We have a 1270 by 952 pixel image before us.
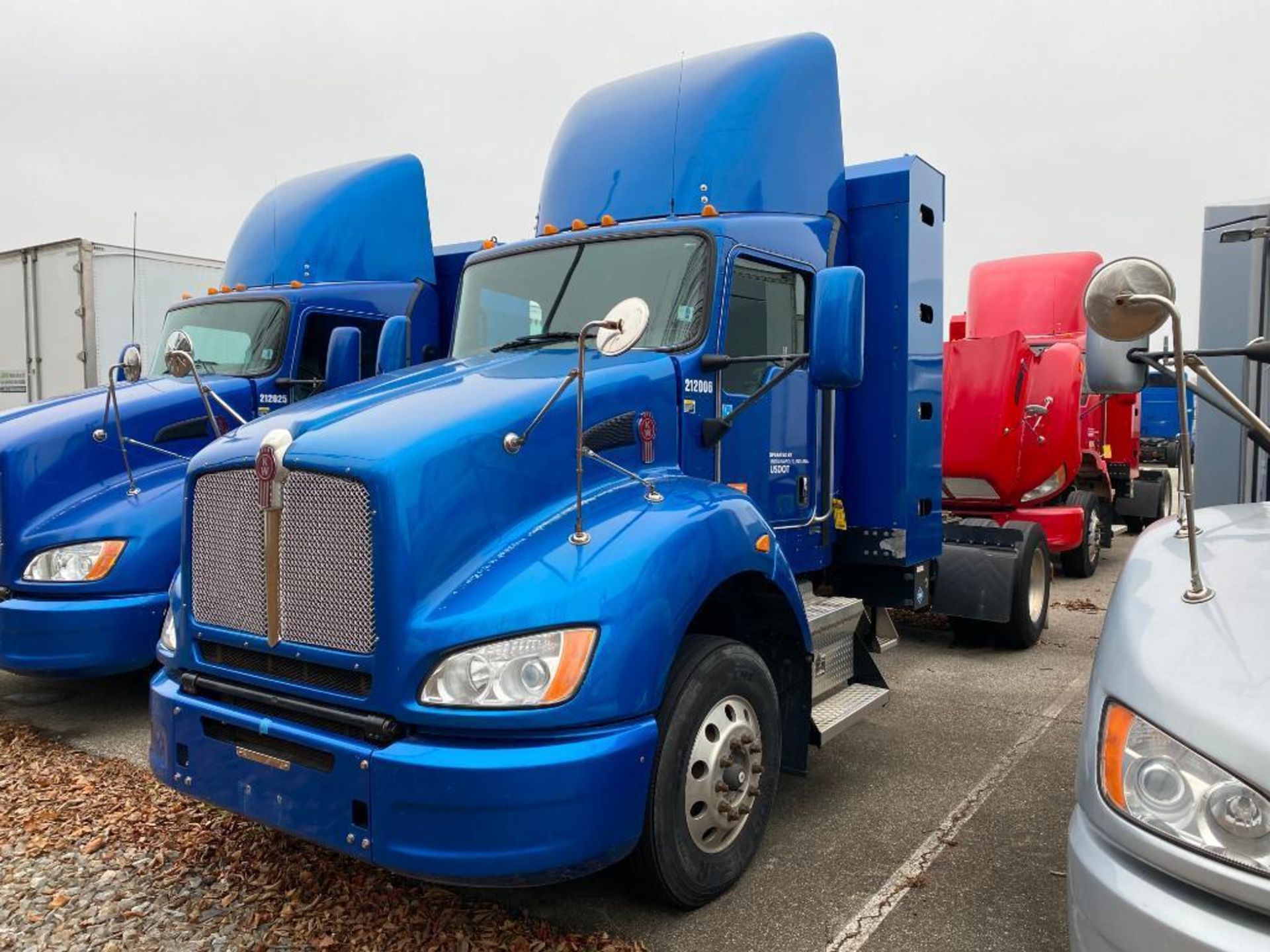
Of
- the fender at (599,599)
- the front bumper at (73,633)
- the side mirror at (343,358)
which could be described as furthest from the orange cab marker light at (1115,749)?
the side mirror at (343,358)

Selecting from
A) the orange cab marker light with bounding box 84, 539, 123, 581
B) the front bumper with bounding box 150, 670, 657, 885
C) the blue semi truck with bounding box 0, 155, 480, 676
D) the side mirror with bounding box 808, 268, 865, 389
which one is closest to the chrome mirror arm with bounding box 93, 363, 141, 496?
the blue semi truck with bounding box 0, 155, 480, 676

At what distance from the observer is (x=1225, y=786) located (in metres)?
1.88

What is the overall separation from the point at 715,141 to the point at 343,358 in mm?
2702

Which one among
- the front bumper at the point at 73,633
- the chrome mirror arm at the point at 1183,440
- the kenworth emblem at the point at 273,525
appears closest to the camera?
the chrome mirror arm at the point at 1183,440

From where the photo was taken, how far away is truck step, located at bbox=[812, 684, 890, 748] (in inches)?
159

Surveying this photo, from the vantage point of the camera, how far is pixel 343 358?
19.8 ft

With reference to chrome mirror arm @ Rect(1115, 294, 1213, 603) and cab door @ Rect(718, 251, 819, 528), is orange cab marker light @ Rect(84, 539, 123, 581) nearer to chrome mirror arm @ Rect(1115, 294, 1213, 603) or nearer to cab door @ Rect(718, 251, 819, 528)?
cab door @ Rect(718, 251, 819, 528)

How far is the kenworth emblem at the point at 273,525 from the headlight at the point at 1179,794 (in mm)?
2385

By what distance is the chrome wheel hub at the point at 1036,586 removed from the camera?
7438 millimetres

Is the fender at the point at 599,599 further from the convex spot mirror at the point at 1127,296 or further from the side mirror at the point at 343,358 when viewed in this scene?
the side mirror at the point at 343,358

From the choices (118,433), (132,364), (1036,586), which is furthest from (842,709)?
(118,433)

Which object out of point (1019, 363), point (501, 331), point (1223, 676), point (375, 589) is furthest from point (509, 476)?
point (1019, 363)

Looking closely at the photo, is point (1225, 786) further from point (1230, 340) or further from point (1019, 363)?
point (1019, 363)

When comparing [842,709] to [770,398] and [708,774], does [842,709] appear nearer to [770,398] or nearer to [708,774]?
[708,774]
